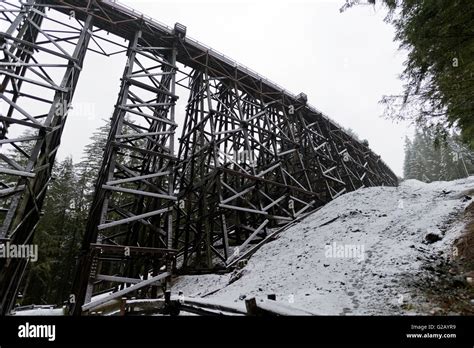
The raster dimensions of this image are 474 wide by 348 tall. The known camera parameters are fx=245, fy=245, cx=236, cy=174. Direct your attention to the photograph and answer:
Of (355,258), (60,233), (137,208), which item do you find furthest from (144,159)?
(60,233)

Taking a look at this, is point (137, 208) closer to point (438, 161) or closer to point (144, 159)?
point (144, 159)

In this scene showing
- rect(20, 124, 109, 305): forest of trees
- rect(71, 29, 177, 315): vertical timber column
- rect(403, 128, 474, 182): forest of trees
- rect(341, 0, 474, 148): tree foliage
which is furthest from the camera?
rect(403, 128, 474, 182): forest of trees

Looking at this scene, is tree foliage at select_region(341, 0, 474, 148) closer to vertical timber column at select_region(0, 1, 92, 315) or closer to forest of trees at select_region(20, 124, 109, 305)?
vertical timber column at select_region(0, 1, 92, 315)

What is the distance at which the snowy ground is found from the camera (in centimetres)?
460

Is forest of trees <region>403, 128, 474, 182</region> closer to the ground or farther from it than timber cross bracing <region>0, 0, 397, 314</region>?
farther from it

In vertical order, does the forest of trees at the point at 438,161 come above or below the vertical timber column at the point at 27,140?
above

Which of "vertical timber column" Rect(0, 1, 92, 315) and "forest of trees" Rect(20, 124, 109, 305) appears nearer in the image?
"vertical timber column" Rect(0, 1, 92, 315)

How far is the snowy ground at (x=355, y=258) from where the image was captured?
15.1 ft

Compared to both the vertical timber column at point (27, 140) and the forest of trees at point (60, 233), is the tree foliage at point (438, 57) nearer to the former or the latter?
the vertical timber column at point (27, 140)

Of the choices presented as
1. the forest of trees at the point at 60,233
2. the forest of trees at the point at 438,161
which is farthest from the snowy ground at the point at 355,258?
the forest of trees at the point at 438,161

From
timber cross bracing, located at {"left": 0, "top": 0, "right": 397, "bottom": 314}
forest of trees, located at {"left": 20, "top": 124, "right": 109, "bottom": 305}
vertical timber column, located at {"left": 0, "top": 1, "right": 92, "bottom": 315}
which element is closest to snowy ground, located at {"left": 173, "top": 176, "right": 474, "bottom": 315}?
timber cross bracing, located at {"left": 0, "top": 0, "right": 397, "bottom": 314}

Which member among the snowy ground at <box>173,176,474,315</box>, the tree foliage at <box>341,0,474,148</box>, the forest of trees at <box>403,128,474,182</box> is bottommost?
the snowy ground at <box>173,176,474,315</box>

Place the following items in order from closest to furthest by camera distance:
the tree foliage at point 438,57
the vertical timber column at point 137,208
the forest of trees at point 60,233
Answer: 1. the tree foliage at point 438,57
2. the vertical timber column at point 137,208
3. the forest of trees at point 60,233

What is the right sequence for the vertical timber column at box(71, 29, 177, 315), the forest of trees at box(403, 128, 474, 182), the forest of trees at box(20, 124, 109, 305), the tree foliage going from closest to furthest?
the tree foliage < the vertical timber column at box(71, 29, 177, 315) < the forest of trees at box(20, 124, 109, 305) < the forest of trees at box(403, 128, 474, 182)
